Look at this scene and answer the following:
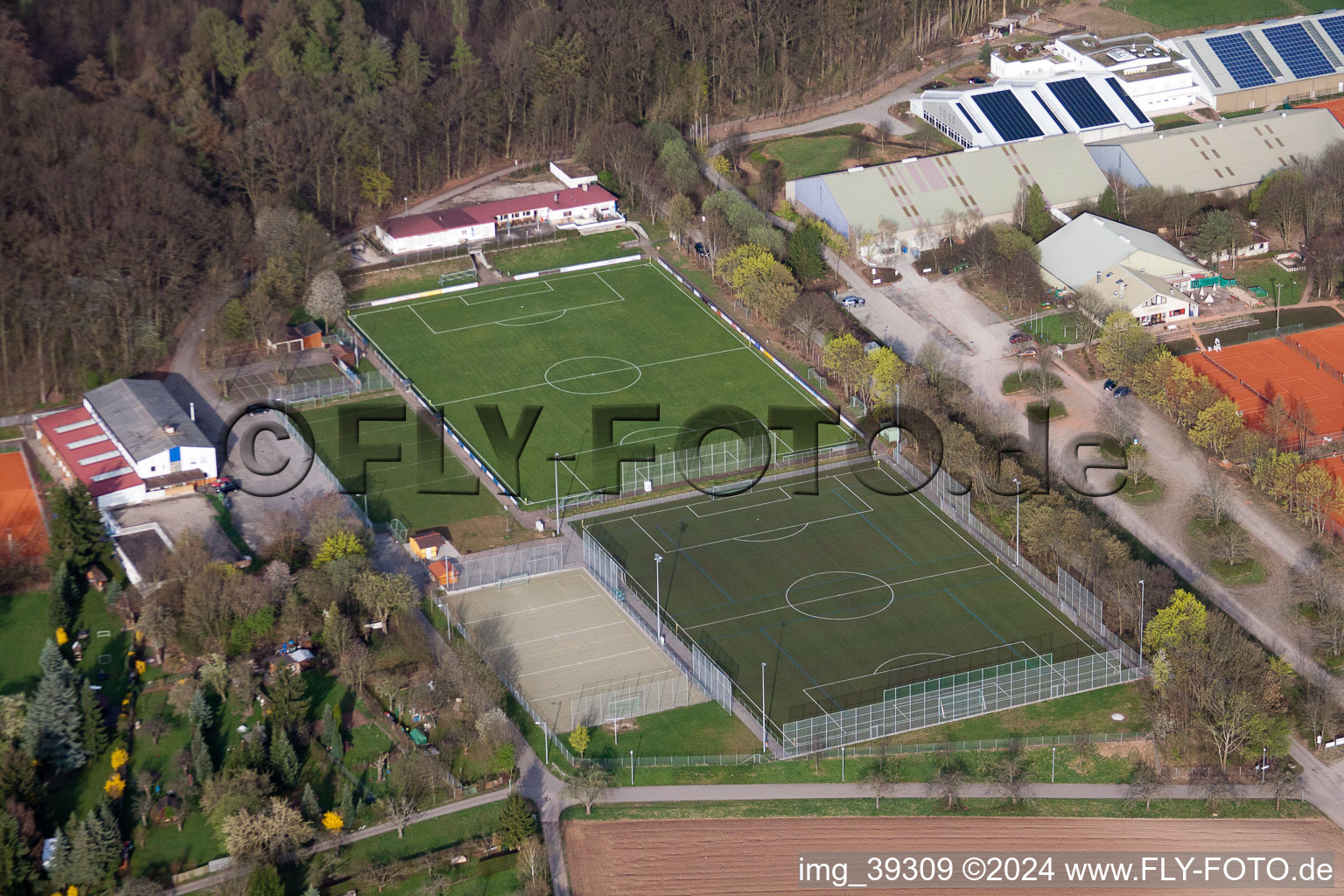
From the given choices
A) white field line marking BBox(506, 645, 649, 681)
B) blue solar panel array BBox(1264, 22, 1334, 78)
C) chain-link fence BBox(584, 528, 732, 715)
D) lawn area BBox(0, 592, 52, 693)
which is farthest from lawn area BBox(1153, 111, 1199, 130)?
lawn area BBox(0, 592, 52, 693)

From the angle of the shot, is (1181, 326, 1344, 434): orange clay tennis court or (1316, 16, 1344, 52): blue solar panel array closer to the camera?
(1181, 326, 1344, 434): orange clay tennis court

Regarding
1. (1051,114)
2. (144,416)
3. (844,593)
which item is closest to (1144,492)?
(844,593)

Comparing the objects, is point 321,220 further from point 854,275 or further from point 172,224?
point 854,275

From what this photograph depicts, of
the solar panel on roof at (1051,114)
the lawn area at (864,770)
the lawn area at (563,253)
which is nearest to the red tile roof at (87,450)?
the lawn area at (563,253)

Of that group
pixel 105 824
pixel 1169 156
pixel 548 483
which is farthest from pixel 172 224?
pixel 1169 156

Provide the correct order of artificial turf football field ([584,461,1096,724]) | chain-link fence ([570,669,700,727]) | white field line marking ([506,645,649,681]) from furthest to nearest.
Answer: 1. artificial turf football field ([584,461,1096,724])
2. white field line marking ([506,645,649,681])
3. chain-link fence ([570,669,700,727])

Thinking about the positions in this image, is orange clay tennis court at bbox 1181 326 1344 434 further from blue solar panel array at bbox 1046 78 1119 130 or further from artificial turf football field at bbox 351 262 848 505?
blue solar panel array at bbox 1046 78 1119 130
